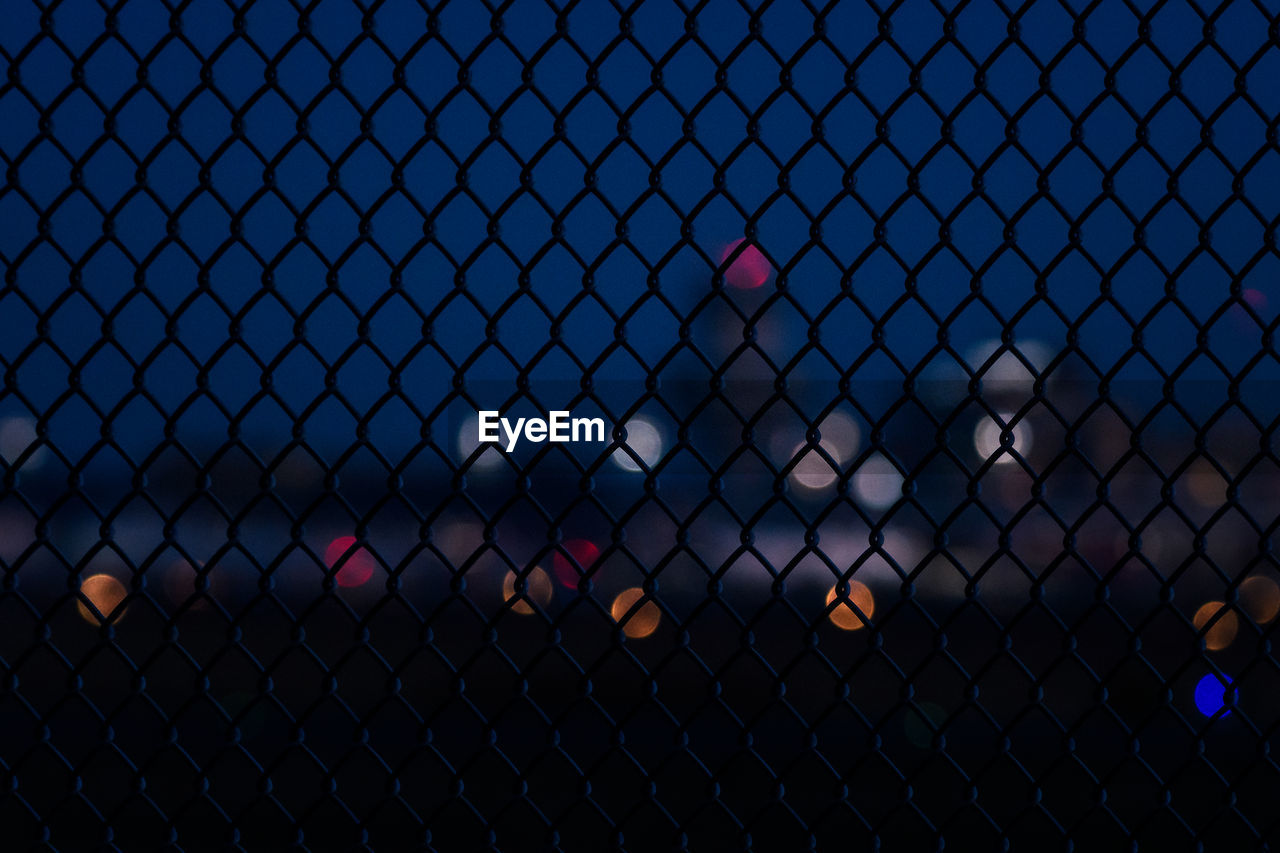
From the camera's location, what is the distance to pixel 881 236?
2.33 meters

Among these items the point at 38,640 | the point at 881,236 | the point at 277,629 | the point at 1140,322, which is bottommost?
the point at 38,640

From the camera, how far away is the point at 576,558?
2.70 m

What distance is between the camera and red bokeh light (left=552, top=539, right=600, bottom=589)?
2.48m

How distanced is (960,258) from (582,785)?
4.61 feet

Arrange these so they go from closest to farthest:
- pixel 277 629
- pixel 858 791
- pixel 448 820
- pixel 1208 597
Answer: pixel 448 820 < pixel 858 791 < pixel 277 629 < pixel 1208 597

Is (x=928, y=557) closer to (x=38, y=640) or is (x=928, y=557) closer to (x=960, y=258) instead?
(x=960, y=258)

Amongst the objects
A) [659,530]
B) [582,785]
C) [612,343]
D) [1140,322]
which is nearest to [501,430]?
[612,343]

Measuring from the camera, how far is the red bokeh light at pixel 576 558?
2.48m

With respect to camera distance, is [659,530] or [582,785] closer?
[582,785]

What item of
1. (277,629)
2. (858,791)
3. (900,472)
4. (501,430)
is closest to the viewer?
(501,430)

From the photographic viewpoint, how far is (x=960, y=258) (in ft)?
7.66

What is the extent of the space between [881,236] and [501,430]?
2.92ft

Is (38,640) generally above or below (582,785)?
above

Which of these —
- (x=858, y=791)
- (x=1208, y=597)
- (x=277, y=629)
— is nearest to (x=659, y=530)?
(x=277, y=629)
